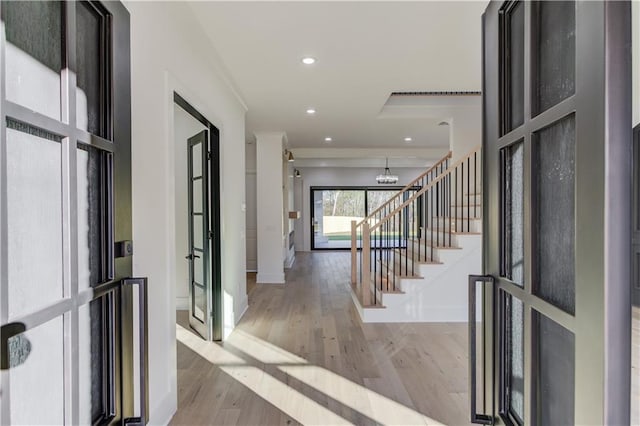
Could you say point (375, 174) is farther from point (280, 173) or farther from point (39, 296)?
point (39, 296)

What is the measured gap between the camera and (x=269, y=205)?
20.9 ft

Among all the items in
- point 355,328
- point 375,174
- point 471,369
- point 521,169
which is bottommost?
point 355,328

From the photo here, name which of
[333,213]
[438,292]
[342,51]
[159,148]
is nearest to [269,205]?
[438,292]

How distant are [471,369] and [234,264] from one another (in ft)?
10.4

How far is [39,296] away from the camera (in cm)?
92

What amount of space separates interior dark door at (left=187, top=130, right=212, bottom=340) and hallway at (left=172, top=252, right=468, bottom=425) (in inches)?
10.0

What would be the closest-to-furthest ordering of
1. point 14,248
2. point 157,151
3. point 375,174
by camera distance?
point 14,248
point 157,151
point 375,174

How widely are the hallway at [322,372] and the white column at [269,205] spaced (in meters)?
1.76

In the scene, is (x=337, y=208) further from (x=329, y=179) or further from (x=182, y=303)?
(x=182, y=303)

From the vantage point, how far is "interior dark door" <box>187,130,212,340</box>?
3496mm

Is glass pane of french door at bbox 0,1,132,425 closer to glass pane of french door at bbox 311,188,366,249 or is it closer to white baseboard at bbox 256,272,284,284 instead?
white baseboard at bbox 256,272,284,284

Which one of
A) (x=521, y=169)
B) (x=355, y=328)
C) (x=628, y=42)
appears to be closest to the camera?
(x=628, y=42)

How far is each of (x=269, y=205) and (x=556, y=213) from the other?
18.7 feet

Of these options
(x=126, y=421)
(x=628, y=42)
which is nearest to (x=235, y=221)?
(x=126, y=421)
